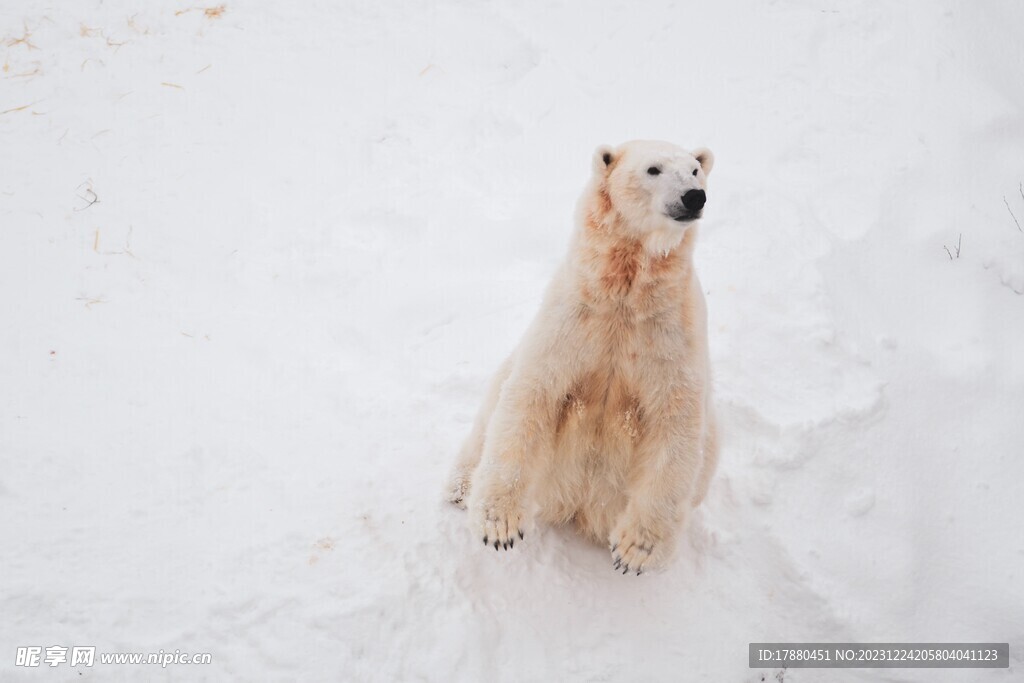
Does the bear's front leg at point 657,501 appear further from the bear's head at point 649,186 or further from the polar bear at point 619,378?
the bear's head at point 649,186

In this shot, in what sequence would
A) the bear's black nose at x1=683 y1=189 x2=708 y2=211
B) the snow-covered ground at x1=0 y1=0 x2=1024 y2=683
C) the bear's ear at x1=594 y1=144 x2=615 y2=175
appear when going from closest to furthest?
the bear's black nose at x1=683 y1=189 x2=708 y2=211
the bear's ear at x1=594 y1=144 x2=615 y2=175
the snow-covered ground at x1=0 y1=0 x2=1024 y2=683

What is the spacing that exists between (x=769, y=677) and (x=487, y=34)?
5.86 m

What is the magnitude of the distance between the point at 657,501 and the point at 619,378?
1.80ft

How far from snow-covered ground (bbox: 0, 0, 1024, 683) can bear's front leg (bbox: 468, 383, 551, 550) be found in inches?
19.0

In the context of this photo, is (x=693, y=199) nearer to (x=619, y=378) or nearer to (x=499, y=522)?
(x=619, y=378)

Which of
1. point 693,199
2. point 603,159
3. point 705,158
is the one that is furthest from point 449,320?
point 693,199

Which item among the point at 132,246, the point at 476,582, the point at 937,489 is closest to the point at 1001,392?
the point at 937,489

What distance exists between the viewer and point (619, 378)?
3.15 m

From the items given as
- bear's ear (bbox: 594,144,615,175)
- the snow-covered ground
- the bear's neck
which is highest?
bear's ear (bbox: 594,144,615,175)

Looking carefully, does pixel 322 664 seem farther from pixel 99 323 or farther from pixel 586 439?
pixel 99 323

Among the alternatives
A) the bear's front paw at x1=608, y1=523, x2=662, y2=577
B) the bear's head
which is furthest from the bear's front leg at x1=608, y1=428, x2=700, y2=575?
the bear's head

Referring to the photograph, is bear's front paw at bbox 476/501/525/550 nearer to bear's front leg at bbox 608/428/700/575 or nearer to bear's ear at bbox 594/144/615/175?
bear's front leg at bbox 608/428/700/575

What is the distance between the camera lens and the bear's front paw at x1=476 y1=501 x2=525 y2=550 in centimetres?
320

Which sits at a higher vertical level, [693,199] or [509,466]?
[693,199]
